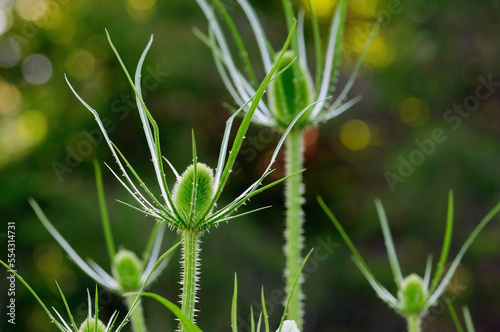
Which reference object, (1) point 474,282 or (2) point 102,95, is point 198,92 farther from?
(1) point 474,282

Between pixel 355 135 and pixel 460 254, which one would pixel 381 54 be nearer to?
pixel 355 135

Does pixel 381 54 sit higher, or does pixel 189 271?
pixel 381 54

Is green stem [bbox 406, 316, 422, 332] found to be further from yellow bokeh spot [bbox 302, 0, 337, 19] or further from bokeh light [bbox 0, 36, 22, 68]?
bokeh light [bbox 0, 36, 22, 68]

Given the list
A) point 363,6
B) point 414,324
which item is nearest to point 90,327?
point 414,324

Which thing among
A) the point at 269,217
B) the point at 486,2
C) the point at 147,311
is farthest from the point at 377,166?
the point at 147,311

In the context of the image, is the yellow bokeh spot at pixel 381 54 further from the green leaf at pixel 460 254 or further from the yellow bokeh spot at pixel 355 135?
the green leaf at pixel 460 254

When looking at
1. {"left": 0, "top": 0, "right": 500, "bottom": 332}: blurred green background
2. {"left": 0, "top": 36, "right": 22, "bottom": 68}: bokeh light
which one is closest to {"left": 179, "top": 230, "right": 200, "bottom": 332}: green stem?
{"left": 0, "top": 0, "right": 500, "bottom": 332}: blurred green background
